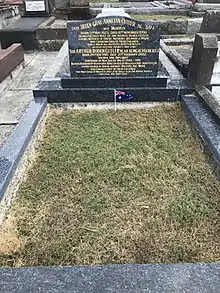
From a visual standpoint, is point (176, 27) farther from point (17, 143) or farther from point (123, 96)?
point (17, 143)

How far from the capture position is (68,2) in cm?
843

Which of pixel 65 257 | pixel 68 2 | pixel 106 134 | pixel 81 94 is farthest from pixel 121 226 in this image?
pixel 68 2

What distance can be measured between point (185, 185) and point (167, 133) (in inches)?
37.6

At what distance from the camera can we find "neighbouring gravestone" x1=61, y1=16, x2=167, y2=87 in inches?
147

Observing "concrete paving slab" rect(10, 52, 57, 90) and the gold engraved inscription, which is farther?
"concrete paving slab" rect(10, 52, 57, 90)

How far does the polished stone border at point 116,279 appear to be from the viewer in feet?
4.81

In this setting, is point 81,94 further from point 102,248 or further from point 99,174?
point 102,248

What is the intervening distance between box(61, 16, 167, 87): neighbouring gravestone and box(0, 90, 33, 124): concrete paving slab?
2.42 feet

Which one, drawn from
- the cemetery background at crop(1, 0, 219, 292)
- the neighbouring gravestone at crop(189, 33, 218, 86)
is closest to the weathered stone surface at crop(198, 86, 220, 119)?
the cemetery background at crop(1, 0, 219, 292)

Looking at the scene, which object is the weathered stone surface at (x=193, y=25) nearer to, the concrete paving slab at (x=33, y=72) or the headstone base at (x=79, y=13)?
the headstone base at (x=79, y=13)

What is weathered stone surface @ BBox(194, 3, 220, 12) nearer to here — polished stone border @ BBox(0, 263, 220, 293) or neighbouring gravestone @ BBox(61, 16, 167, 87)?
neighbouring gravestone @ BBox(61, 16, 167, 87)

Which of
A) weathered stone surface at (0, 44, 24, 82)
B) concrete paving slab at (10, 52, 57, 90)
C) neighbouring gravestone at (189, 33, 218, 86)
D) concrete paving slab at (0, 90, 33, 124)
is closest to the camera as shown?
neighbouring gravestone at (189, 33, 218, 86)

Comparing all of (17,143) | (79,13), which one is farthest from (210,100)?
(79,13)

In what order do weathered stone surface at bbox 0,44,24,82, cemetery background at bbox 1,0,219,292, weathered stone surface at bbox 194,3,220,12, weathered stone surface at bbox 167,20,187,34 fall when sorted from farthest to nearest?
1. weathered stone surface at bbox 194,3,220,12
2. weathered stone surface at bbox 167,20,187,34
3. weathered stone surface at bbox 0,44,24,82
4. cemetery background at bbox 1,0,219,292
